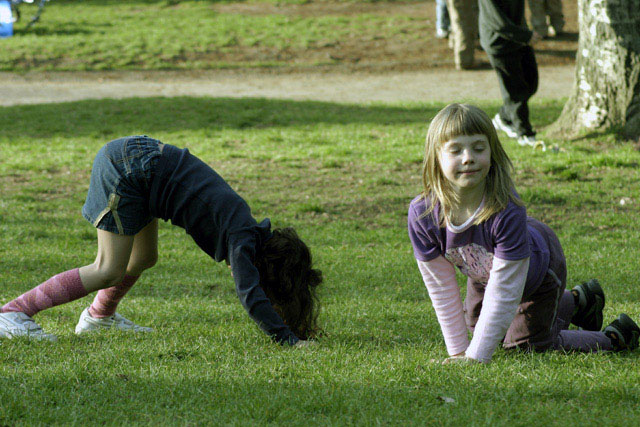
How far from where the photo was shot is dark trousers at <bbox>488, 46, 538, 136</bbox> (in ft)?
29.8

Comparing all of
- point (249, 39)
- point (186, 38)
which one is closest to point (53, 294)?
point (249, 39)

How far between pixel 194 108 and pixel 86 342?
30.8 feet

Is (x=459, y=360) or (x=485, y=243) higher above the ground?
(x=485, y=243)

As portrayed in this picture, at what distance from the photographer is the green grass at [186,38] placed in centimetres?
1886

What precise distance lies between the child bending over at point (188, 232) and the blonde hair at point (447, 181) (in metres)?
0.89

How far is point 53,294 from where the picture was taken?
4.35 metres

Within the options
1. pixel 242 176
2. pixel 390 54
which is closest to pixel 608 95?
pixel 242 176

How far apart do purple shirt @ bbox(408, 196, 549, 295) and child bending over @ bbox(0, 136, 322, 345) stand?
0.77 meters

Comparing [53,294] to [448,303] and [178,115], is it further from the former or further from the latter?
[178,115]

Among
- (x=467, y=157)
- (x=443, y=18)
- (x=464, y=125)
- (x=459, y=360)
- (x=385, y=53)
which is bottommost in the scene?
(x=385, y=53)

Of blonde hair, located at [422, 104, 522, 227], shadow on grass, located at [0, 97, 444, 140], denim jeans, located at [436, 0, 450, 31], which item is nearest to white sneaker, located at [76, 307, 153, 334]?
blonde hair, located at [422, 104, 522, 227]

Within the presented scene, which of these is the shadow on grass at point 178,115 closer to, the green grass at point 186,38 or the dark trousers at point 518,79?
the dark trousers at point 518,79

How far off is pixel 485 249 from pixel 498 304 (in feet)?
0.87

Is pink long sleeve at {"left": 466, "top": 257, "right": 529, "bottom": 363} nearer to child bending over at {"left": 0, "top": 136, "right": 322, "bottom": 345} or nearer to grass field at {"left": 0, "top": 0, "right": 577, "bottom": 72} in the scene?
child bending over at {"left": 0, "top": 136, "right": 322, "bottom": 345}
